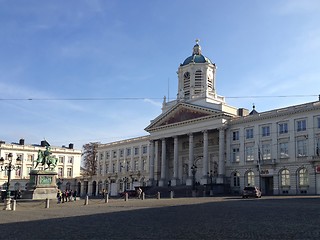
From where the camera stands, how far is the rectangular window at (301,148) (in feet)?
200

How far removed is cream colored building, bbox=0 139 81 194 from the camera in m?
104

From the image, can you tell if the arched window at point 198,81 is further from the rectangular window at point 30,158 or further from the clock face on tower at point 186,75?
the rectangular window at point 30,158

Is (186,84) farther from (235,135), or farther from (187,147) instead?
(235,135)

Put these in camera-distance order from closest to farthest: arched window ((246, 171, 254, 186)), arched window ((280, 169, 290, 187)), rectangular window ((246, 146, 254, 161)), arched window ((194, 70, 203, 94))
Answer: arched window ((280, 169, 290, 187)) → arched window ((246, 171, 254, 186)) → rectangular window ((246, 146, 254, 161)) → arched window ((194, 70, 203, 94))

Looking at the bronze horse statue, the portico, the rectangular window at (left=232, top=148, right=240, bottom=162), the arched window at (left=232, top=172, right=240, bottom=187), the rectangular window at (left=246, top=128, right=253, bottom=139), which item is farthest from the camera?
the portico

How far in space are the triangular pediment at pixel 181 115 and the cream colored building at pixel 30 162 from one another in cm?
3218

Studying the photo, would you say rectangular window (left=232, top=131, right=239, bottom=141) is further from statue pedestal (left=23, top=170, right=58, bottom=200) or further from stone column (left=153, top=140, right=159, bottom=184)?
statue pedestal (left=23, top=170, right=58, bottom=200)

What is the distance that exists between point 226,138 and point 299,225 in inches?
2313

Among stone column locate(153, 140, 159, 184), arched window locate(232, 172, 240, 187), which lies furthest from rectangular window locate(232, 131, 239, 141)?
stone column locate(153, 140, 159, 184)

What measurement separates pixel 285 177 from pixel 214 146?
1684 centimetres

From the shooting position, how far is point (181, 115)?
80.0 m

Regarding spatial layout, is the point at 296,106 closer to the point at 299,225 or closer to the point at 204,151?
the point at 204,151

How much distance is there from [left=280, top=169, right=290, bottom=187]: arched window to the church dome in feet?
110

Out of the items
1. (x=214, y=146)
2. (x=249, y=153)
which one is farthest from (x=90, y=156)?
(x=249, y=153)
